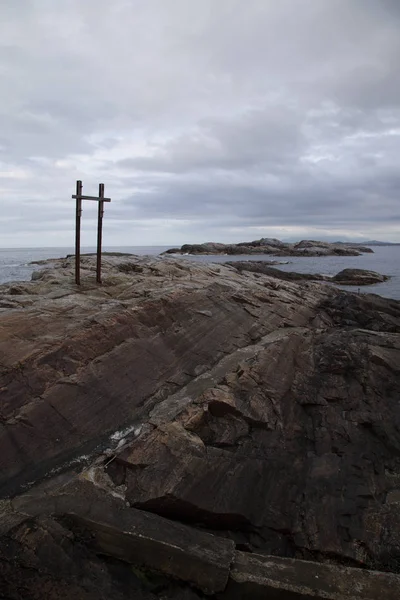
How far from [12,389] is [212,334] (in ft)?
17.9

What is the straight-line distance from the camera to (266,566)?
4531 mm

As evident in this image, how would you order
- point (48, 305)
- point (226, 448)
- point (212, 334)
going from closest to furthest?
point (226, 448)
point (48, 305)
point (212, 334)

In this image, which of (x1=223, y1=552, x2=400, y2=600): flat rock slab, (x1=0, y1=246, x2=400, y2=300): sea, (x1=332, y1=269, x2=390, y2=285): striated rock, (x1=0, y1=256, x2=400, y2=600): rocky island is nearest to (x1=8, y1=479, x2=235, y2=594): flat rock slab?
(x1=0, y1=256, x2=400, y2=600): rocky island

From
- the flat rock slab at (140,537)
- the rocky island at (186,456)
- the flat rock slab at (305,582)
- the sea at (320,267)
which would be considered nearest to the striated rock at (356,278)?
the sea at (320,267)

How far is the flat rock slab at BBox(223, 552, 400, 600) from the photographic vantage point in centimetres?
422

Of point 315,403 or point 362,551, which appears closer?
point 362,551

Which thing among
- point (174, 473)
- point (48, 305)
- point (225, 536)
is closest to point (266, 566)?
→ point (225, 536)

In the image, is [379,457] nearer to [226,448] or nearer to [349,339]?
[226,448]

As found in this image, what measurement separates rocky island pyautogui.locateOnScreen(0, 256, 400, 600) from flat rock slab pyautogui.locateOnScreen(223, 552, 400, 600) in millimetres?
17

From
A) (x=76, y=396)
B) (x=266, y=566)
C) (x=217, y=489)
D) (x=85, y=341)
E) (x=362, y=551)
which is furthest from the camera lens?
(x=85, y=341)

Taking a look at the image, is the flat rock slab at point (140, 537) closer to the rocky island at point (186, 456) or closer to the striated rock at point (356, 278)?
the rocky island at point (186, 456)

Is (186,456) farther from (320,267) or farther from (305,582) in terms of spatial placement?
(320,267)

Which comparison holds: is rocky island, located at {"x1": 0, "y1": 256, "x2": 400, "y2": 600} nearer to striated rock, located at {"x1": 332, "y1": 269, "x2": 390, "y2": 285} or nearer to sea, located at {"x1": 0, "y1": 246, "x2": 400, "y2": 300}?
sea, located at {"x1": 0, "y1": 246, "x2": 400, "y2": 300}

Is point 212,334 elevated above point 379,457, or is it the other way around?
point 212,334
